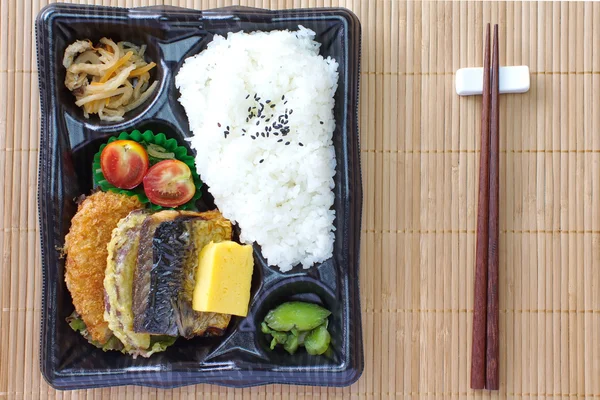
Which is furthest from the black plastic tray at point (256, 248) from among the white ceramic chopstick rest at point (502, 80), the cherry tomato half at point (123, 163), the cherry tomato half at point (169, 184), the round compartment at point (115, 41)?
the white ceramic chopstick rest at point (502, 80)

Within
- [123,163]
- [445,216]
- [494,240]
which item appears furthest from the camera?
[445,216]

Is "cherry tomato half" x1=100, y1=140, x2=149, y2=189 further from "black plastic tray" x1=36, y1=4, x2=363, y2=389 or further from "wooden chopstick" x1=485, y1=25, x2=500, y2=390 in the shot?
"wooden chopstick" x1=485, y1=25, x2=500, y2=390

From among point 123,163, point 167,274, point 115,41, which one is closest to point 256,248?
point 167,274

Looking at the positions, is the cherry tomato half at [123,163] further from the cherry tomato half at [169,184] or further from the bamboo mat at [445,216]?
the bamboo mat at [445,216]

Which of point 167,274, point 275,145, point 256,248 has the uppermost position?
point 275,145

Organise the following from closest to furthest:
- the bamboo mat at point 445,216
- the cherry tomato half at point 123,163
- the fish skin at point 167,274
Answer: the fish skin at point 167,274, the cherry tomato half at point 123,163, the bamboo mat at point 445,216

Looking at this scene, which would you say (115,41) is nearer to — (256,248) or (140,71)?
(140,71)
